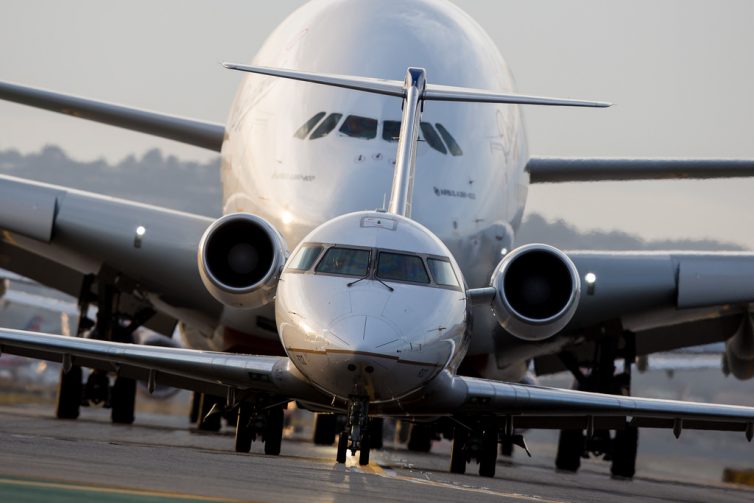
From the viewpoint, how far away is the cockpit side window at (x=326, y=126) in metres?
16.8

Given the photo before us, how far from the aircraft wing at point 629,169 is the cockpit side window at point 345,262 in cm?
642

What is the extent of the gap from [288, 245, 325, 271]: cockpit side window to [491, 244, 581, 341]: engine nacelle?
85.3 inches

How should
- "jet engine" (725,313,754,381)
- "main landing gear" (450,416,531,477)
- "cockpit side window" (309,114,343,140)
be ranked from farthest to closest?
"jet engine" (725,313,754,381) < "cockpit side window" (309,114,343,140) < "main landing gear" (450,416,531,477)

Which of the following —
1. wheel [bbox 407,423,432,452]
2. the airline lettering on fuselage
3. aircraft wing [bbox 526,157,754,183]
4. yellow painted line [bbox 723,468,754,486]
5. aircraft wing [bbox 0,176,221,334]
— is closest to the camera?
the airline lettering on fuselage

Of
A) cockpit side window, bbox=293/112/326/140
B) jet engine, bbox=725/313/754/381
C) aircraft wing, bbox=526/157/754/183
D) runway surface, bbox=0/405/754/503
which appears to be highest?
aircraft wing, bbox=526/157/754/183

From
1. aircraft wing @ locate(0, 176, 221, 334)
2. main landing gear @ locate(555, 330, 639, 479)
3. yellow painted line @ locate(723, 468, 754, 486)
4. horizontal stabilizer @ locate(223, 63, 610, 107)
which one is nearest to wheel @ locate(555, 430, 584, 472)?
main landing gear @ locate(555, 330, 639, 479)

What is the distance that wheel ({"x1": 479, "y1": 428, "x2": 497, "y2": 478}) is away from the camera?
14172 millimetres

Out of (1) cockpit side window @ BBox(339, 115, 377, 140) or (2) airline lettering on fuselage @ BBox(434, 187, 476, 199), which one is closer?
(2) airline lettering on fuselage @ BBox(434, 187, 476, 199)

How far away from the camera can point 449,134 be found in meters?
16.9

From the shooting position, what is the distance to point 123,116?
18344 millimetres

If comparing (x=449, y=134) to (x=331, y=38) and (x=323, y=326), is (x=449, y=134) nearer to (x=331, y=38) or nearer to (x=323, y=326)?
(x=331, y=38)

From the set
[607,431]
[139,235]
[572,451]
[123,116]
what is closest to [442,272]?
[139,235]

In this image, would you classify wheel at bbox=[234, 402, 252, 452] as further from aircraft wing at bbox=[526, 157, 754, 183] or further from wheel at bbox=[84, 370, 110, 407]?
wheel at bbox=[84, 370, 110, 407]

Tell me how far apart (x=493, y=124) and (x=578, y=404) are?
4.40 m
